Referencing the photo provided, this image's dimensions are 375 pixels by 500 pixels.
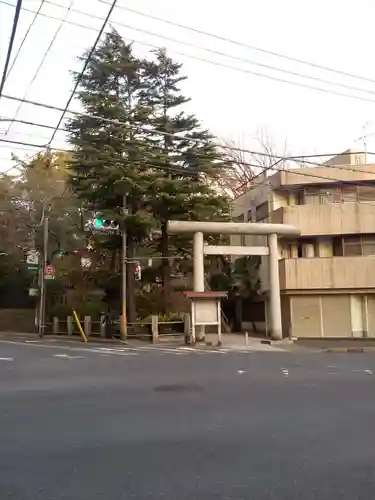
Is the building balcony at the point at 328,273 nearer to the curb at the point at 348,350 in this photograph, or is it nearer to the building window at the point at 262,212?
the building window at the point at 262,212

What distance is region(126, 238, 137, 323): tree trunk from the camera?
31.2 meters

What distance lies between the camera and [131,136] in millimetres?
31453

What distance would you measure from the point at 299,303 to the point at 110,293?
1149 cm

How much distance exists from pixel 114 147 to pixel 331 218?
12.9 meters

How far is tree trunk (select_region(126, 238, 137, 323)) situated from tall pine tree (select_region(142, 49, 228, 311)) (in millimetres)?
1962

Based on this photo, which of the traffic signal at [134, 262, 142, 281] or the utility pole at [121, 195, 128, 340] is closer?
the utility pole at [121, 195, 128, 340]

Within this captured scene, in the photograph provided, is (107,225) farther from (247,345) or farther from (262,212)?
(247,345)

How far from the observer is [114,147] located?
3116cm

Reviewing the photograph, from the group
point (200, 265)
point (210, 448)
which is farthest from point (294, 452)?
point (200, 265)

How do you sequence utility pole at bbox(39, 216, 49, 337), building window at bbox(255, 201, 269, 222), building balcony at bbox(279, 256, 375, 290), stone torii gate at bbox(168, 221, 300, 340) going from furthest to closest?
building window at bbox(255, 201, 269, 222), utility pole at bbox(39, 216, 49, 337), building balcony at bbox(279, 256, 375, 290), stone torii gate at bbox(168, 221, 300, 340)

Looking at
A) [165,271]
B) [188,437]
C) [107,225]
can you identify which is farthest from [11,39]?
[165,271]

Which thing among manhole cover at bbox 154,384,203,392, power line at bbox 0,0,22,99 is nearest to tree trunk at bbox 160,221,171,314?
manhole cover at bbox 154,384,203,392

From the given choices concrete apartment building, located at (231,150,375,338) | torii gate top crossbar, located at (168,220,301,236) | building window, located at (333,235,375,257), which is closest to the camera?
torii gate top crossbar, located at (168,220,301,236)

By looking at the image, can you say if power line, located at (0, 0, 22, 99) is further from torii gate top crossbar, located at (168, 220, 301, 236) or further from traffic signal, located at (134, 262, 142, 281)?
traffic signal, located at (134, 262, 142, 281)
